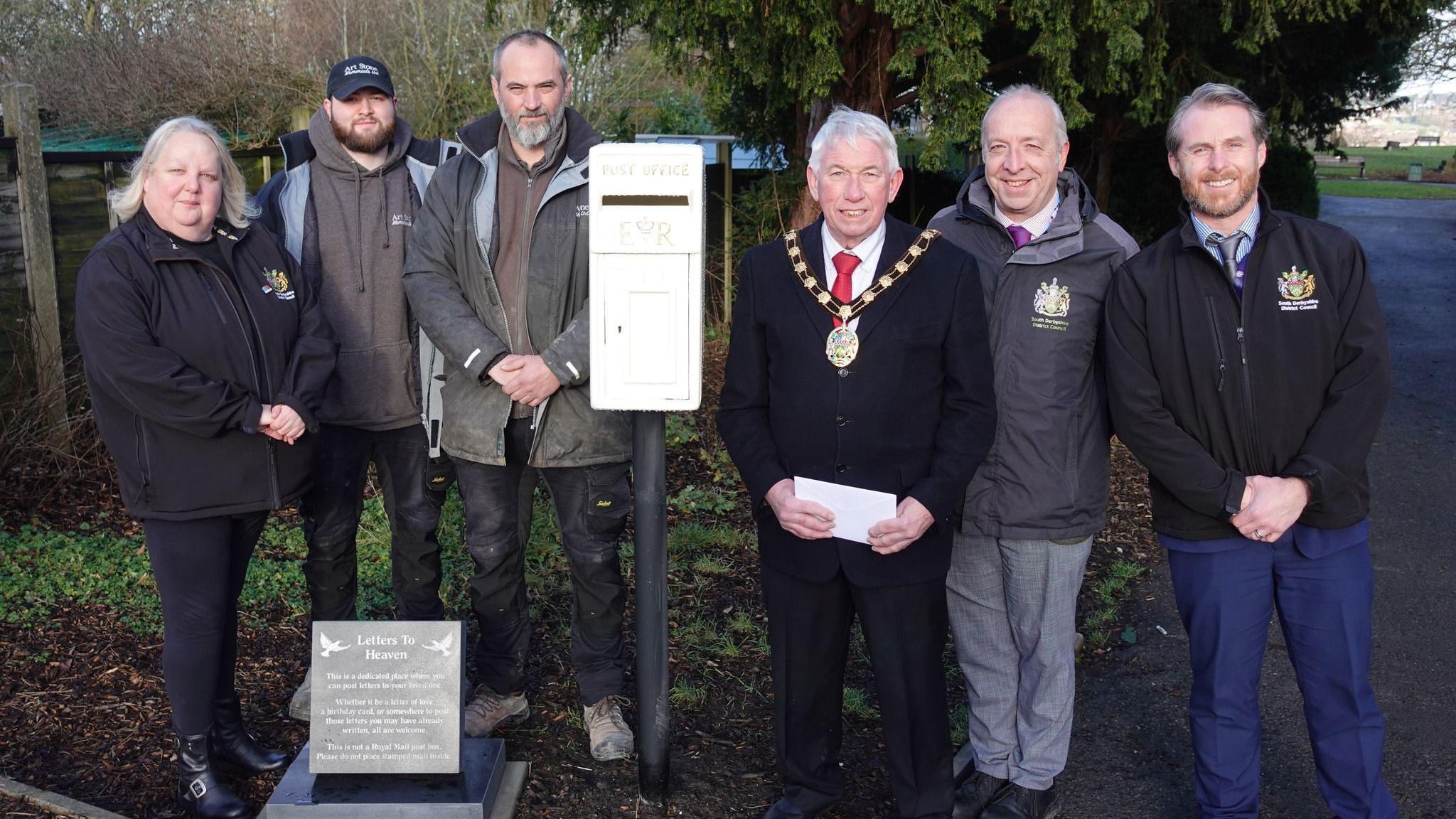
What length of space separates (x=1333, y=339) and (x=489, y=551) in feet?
8.34

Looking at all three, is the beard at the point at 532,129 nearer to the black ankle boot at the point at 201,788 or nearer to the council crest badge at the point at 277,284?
the council crest badge at the point at 277,284

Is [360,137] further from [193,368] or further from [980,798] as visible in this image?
[980,798]

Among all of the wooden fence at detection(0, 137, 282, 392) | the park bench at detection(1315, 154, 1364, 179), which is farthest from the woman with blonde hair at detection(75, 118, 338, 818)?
the park bench at detection(1315, 154, 1364, 179)

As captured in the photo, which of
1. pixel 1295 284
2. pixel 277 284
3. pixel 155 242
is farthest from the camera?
pixel 277 284

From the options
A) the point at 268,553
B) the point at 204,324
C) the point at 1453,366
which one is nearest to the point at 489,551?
the point at 204,324

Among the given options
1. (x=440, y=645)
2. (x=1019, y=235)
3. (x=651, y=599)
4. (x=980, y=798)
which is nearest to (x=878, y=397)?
(x=1019, y=235)

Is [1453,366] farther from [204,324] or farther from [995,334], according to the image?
[204,324]

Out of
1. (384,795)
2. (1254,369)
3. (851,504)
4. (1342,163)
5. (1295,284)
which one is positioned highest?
(1342,163)

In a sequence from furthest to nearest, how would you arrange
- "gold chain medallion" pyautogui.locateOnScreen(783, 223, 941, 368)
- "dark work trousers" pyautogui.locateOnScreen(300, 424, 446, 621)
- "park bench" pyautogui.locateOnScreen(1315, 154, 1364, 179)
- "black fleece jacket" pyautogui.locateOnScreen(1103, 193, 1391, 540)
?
"park bench" pyautogui.locateOnScreen(1315, 154, 1364, 179) < "dark work trousers" pyautogui.locateOnScreen(300, 424, 446, 621) < "gold chain medallion" pyautogui.locateOnScreen(783, 223, 941, 368) < "black fleece jacket" pyautogui.locateOnScreen(1103, 193, 1391, 540)

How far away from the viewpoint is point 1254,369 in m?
3.09

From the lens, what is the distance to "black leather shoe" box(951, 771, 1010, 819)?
3.56 meters

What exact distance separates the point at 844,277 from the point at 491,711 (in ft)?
6.37

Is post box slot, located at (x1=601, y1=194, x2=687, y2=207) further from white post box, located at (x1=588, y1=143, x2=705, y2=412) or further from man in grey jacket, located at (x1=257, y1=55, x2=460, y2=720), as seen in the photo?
man in grey jacket, located at (x1=257, y1=55, x2=460, y2=720)

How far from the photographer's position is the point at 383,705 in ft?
11.1
